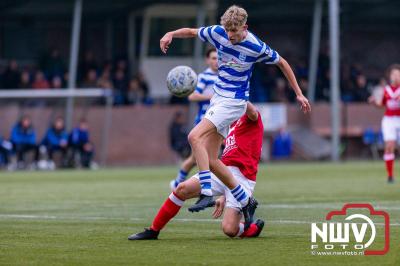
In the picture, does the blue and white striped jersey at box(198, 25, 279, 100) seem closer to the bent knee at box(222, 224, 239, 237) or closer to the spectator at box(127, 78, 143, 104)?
the bent knee at box(222, 224, 239, 237)

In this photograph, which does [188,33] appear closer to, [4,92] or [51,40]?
[4,92]

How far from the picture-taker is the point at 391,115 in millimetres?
21266

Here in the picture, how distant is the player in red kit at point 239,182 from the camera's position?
10.3m

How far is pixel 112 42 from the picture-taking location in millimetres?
42656

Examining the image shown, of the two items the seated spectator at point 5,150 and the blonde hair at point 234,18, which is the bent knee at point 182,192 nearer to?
the blonde hair at point 234,18

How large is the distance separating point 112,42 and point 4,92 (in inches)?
344

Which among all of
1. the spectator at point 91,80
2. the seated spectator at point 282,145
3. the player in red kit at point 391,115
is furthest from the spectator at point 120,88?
the player in red kit at point 391,115

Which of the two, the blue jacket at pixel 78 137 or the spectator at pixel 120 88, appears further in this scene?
the spectator at pixel 120 88

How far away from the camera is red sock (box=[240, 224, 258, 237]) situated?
1055 centimetres

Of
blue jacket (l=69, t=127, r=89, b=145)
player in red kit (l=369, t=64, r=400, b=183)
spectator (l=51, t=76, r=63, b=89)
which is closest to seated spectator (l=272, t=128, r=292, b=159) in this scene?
blue jacket (l=69, t=127, r=89, b=145)

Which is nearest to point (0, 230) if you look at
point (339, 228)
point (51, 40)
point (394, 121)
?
point (339, 228)

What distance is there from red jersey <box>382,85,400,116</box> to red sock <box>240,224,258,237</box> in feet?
35.4

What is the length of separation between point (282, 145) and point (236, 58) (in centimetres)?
2815

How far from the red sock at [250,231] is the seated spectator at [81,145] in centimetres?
2402
